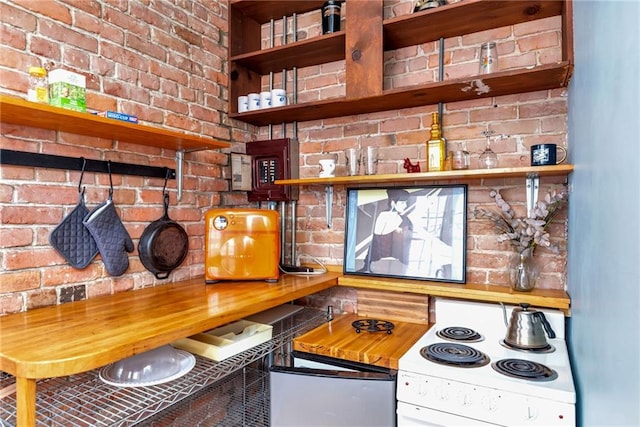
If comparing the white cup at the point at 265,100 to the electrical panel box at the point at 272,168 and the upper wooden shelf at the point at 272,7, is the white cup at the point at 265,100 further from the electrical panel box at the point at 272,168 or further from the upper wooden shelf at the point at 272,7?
the upper wooden shelf at the point at 272,7

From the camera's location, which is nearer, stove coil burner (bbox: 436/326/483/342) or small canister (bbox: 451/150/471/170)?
stove coil burner (bbox: 436/326/483/342)

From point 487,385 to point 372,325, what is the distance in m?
0.66

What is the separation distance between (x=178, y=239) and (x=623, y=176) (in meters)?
1.72

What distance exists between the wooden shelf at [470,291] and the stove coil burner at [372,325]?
→ 168 mm

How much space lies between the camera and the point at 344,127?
7.19 ft

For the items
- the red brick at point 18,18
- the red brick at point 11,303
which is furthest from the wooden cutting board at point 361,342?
the red brick at point 18,18

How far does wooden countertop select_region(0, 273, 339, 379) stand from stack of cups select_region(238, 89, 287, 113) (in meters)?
A: 1.00

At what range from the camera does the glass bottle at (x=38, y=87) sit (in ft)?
4.11

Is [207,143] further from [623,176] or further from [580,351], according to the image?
[580,351]

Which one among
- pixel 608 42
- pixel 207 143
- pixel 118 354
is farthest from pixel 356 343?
pixel 608 42

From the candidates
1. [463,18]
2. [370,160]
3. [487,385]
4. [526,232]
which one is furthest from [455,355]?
[463,18]

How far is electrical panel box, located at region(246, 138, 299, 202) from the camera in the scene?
226 cm

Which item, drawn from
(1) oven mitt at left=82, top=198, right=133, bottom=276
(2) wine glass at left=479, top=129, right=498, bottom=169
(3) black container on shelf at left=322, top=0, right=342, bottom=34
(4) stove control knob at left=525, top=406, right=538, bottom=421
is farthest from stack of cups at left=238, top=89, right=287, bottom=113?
(4) stove control knob at left=525, top=406, right=538, bottom=421

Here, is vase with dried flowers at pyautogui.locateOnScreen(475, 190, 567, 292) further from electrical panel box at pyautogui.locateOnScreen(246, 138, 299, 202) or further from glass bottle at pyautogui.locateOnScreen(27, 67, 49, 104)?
glass bottle at pyautogui.locateOnScreen(27, 67, 49, 104)
